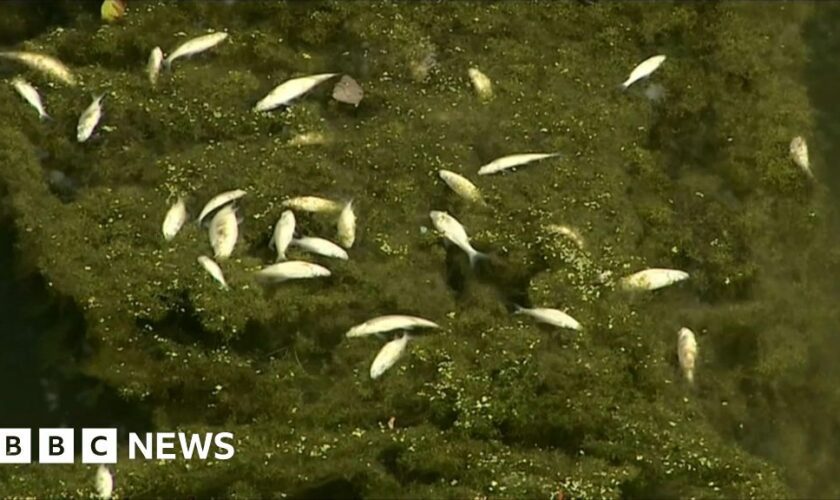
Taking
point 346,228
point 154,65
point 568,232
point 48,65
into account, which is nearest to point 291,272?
point 346,228

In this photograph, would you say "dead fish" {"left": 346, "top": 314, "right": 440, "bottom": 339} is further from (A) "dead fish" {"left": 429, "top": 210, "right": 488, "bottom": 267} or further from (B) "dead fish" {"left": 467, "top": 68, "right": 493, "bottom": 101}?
(B) "dead fish" {"left": 467, "top": 68, "right": 493, "bottom": 101}

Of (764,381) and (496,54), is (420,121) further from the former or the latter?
(764,381)

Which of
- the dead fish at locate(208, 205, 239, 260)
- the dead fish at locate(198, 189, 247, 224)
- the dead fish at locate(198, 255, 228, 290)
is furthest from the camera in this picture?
the dead fish at locate(198, 189, 247, 224)

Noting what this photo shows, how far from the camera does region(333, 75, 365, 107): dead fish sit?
5.06m

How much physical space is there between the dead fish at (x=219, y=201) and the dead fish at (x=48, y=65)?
1112 millimetres

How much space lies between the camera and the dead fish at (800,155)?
4.85 metres

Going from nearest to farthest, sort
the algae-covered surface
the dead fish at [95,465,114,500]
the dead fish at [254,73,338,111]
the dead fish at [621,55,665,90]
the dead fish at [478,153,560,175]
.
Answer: the dead fish at [95,465,114,500], the algae-covered surface, the dead fish at [478,153,560,175], the dead fish at [254,73,338,111], the dead fish at [621,55,665,90]

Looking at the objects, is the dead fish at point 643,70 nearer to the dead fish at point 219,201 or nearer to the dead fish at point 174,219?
the dead fish at point 219,201

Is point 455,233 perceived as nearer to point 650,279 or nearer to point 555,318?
point 555,318

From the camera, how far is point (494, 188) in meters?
4.71

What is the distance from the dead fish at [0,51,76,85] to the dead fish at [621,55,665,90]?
285 cm

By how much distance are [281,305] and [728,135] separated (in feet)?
7.94

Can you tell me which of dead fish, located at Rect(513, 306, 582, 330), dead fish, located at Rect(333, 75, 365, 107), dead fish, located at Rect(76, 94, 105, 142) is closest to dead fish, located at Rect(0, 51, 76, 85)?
dead fish, located at Rect(76, 94, 105, 142)

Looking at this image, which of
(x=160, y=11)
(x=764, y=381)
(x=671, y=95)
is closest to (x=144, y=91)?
(x=160, y=11)
